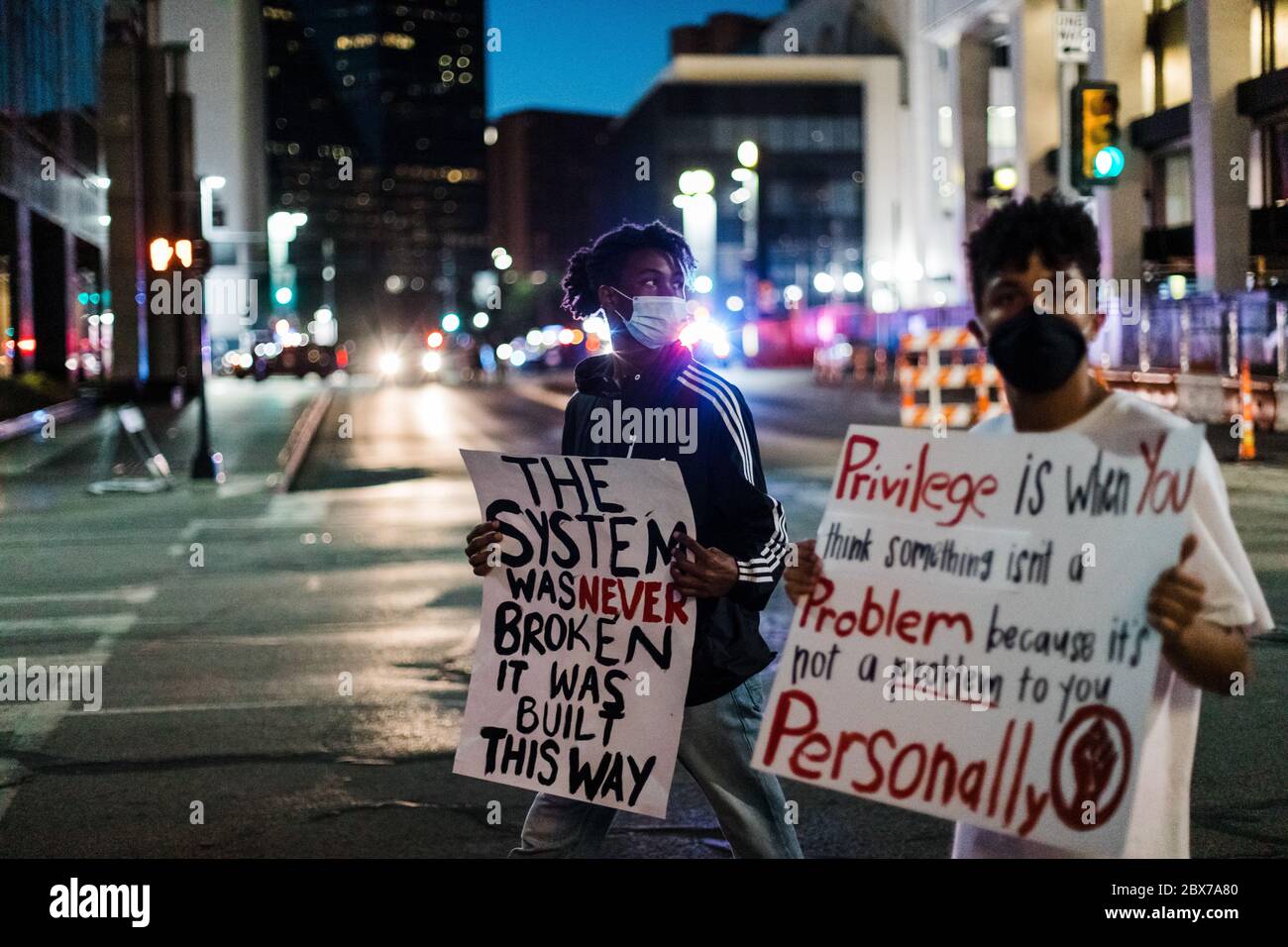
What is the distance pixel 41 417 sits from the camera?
111ft

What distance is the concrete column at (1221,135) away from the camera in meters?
40.2

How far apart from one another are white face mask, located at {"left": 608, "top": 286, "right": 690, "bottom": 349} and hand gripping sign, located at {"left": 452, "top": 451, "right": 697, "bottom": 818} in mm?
330

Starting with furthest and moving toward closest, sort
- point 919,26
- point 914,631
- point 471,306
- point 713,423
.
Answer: point 471,306 < point 919,26 < point 713,423 < point 914,631

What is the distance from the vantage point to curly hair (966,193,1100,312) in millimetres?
3223

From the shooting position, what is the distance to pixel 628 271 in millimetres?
4180

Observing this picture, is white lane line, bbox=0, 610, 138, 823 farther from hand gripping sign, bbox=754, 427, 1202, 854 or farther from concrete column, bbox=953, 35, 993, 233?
concrete column, bbox=953, 35, 993, 233

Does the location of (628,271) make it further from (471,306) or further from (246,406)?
(471,306)

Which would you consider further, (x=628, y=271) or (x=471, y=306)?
(x=471, y=306)

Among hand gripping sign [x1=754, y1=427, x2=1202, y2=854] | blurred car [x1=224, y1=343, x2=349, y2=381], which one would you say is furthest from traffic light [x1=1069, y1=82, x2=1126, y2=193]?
blurred car [x1=224, y1=343, x2=349, y2=381]

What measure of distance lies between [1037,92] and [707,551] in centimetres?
5255

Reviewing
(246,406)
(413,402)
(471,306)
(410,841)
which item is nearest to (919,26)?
(413,402)

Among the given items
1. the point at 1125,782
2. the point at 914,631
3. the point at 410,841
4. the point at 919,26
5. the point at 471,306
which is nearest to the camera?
the point at 1125,782
